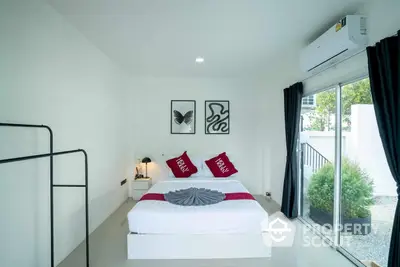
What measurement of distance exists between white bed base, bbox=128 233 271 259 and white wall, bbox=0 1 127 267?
837 mm

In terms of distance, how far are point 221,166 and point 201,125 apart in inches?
39.1

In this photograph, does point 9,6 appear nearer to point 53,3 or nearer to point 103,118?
point 53,3

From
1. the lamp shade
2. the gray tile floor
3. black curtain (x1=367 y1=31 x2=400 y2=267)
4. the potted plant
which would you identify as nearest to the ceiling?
black curtain (x1=367 y1=31 x2=400 y2=267)

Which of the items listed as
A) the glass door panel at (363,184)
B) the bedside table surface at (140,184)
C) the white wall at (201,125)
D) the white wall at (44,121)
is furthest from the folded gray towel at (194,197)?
the white wall at (201,125)

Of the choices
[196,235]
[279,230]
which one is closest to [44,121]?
[196,235]

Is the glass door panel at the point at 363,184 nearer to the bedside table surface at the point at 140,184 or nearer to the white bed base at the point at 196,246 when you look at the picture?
the white bed base at the point at 196,246

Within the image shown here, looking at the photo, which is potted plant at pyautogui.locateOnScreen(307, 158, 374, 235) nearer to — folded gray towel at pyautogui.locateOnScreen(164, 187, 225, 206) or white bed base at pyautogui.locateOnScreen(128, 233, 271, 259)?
white bed base at pyautogui.locateOnScreen(128, 233, 271, 259)

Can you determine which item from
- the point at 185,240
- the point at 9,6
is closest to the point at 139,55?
the point at 9,6

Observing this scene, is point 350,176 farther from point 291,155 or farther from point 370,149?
point 291,155

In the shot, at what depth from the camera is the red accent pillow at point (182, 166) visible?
4789 mm

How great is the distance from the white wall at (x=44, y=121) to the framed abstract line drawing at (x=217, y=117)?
2.27 m

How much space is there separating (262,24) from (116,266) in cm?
304

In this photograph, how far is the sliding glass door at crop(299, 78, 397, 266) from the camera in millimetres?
2393

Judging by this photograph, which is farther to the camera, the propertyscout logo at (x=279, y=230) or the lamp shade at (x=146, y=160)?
the lamp shade at (x=146, y=160)
